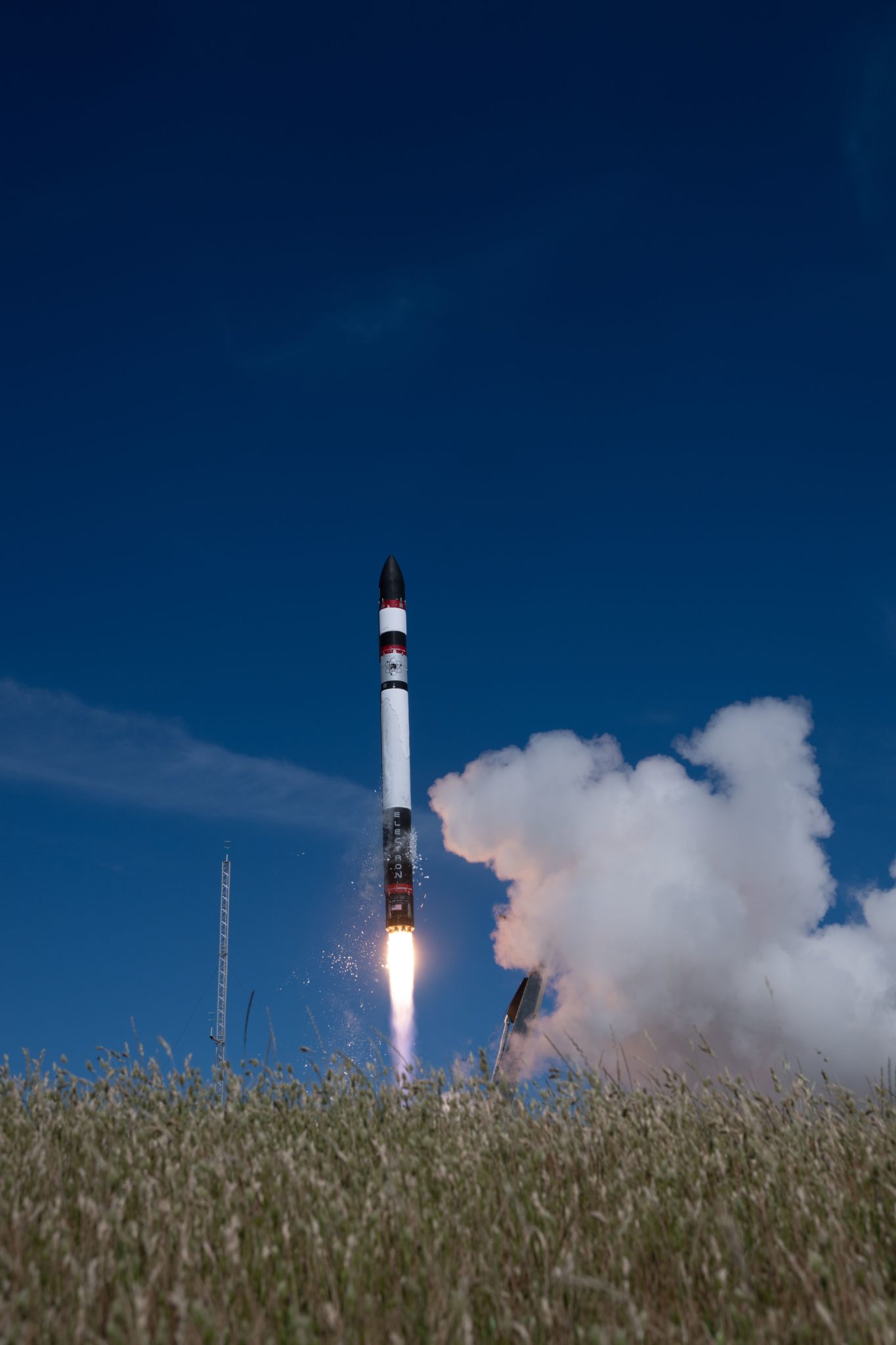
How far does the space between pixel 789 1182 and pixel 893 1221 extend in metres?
0.57

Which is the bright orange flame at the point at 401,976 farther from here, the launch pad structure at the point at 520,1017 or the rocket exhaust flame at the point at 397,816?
the launch pad structure at the point at 520,1017

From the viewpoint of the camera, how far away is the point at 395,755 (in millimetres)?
30406

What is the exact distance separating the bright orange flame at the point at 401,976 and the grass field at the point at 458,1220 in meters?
20.6

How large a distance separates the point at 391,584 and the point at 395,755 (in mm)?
6193

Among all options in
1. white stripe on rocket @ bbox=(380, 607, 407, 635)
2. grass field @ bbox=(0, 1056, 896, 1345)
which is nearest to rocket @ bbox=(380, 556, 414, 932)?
white stripe on rocket @ bbox=(380, 607, 407, 635)

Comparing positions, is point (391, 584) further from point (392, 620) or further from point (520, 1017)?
point (520, 1017)

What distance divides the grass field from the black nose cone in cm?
2605

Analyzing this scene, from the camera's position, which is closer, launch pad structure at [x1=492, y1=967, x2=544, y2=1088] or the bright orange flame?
launch pad structure at [x1=492, y1=967, x2=544, y2=1088]

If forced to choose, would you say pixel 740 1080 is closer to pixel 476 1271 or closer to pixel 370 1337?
pixel 476 1271

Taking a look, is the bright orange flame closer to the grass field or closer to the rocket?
the rocket

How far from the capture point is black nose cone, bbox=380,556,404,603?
110 ft

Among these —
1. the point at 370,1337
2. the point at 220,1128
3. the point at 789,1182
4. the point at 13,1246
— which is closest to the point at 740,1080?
the point at 789,1182

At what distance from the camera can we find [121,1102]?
7996 millimetres

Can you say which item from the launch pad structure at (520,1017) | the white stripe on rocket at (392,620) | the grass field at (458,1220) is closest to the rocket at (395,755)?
the white stripe on rocket at (392,620)
